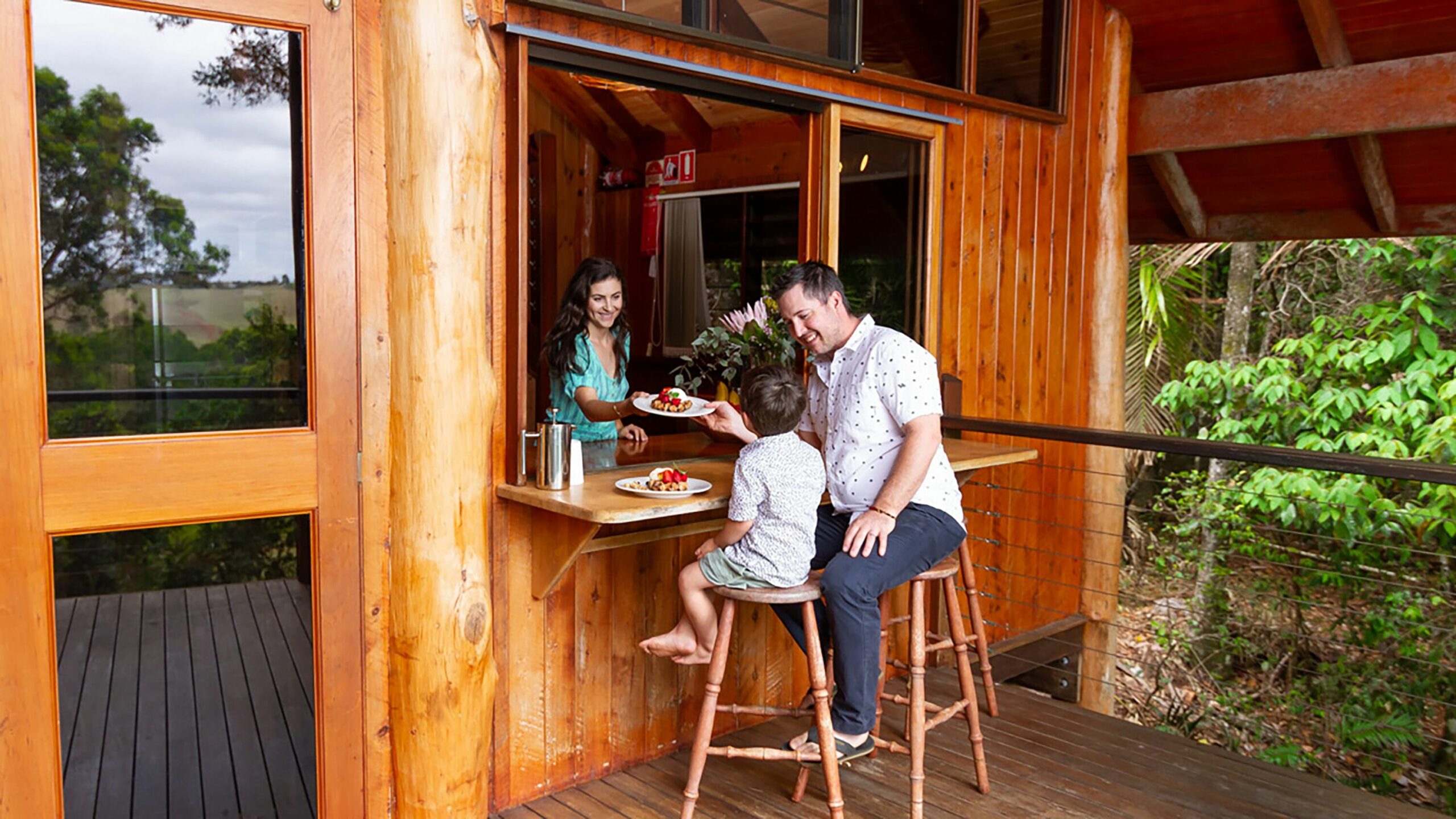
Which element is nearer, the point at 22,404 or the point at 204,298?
the point at 22,404

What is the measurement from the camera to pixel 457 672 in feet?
8.69

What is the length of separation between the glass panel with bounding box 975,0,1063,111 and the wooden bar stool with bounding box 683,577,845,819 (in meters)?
2.44

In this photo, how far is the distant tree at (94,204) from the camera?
2.18 meters

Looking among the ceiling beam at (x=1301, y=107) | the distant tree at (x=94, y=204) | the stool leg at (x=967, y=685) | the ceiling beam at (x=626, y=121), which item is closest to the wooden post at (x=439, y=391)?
the distant tree at (x=94, y=204)

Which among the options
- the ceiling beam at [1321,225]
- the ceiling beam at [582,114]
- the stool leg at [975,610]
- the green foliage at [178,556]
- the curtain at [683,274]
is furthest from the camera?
the ceiling beam at [582,114]

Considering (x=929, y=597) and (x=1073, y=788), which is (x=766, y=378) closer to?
(x=1073, y=788)

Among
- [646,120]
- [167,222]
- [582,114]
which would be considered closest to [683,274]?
[646,120]

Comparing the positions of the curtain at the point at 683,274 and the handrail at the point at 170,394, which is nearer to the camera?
the handrail at the point at 170,394

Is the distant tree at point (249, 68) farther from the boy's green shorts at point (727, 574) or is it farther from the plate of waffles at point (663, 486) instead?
the boy's green shorts at point (727, 574)

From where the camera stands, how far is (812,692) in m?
2.75

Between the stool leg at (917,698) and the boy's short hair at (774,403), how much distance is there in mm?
592

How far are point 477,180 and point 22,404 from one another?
1.11 meters

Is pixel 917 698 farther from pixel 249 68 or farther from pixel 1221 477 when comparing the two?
pixel 1221 477

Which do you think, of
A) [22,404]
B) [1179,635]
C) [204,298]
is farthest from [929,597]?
[1179,635]
